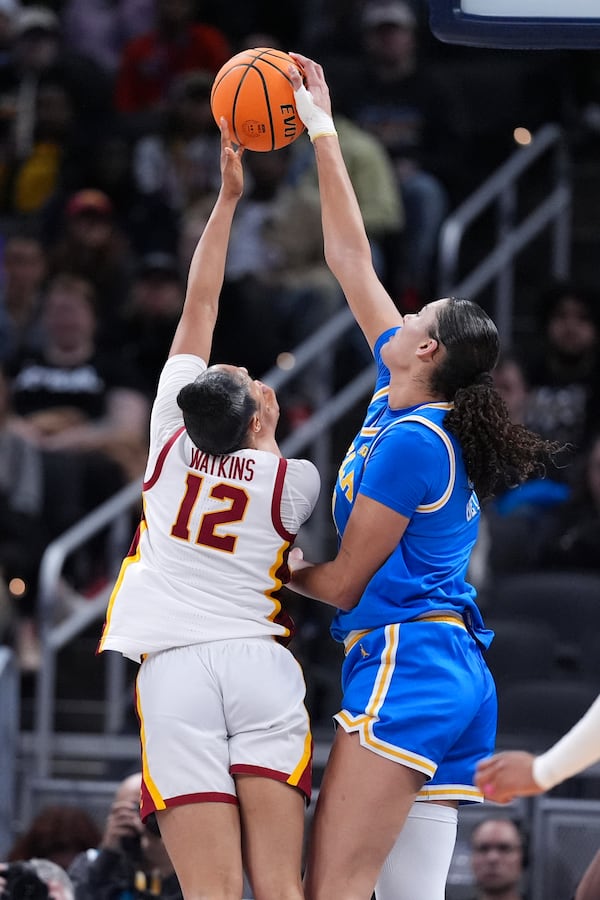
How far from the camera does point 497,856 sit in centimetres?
550

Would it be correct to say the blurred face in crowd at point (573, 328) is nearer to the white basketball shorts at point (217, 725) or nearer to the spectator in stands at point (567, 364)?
the spectator in stands at point (567, 364)

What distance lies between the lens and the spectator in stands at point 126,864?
518 centimetres

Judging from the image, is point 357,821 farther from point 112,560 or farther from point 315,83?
point 112,560

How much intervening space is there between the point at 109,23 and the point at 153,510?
836 cm

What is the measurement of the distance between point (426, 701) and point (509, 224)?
5929 millimetres

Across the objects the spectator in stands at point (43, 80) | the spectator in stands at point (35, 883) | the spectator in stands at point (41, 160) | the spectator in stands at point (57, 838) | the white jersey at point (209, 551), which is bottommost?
the spectator in stands at point (57, 838)

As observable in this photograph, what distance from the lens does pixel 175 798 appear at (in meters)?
3.69

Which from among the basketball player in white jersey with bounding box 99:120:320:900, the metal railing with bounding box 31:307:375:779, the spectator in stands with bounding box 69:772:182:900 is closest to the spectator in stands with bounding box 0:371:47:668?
the metal railing with bounding box 31:307:375:779

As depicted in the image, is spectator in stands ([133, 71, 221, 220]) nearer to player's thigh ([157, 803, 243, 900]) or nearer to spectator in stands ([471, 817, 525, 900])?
spectator in stands ([471, 817, 525, 900])

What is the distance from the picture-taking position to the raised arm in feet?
14.1

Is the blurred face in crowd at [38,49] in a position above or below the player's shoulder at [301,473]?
above

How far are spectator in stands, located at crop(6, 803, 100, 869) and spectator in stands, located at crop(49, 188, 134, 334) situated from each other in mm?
4001

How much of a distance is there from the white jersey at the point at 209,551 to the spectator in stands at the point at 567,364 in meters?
4.08

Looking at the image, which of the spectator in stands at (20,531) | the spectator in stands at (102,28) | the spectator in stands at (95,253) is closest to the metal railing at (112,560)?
the spectator in stands at (20,531)
